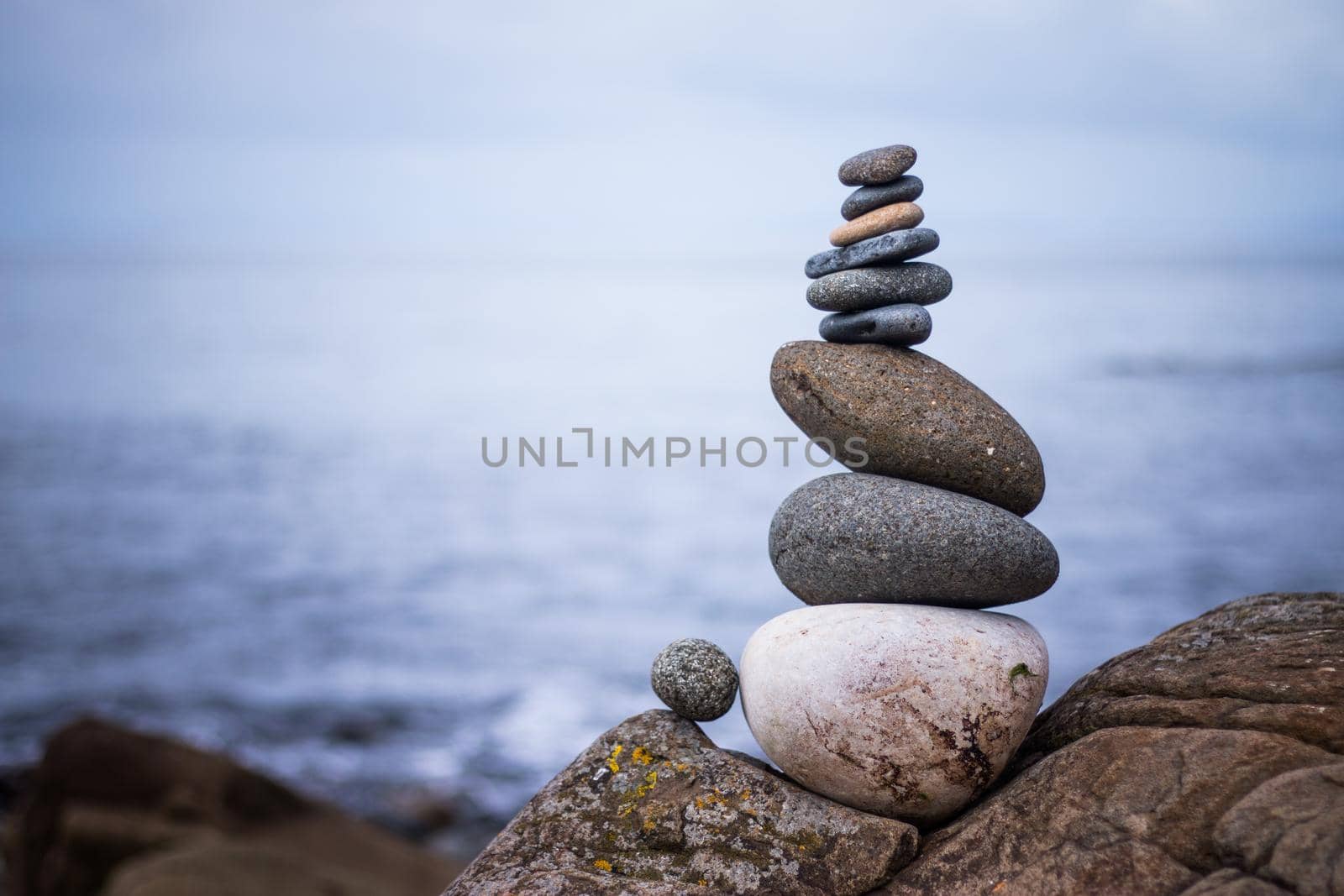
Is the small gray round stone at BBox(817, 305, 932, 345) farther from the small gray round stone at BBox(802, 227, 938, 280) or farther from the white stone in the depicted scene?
the white stone

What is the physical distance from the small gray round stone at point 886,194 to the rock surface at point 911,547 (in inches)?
55.3

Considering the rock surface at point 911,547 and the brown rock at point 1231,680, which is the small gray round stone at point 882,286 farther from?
the brown rock at point 1231,680

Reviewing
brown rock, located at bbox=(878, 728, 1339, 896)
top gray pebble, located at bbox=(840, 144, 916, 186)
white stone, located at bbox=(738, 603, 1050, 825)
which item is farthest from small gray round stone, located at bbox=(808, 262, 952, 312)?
brown rock, located at bbox=(878, 728, 1339, 896)

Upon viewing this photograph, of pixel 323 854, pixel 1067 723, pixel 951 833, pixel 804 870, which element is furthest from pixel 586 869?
pixel 323 854

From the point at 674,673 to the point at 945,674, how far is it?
4.40ft

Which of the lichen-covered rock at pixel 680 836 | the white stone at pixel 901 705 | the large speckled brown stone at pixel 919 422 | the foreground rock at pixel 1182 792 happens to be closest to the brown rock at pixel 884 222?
the large speckled brown stone at pixel 919 422

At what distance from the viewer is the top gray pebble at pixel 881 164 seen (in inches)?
206

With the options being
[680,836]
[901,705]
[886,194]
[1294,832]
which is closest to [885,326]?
[886,194]

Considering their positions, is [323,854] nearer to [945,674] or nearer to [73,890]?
[73,890]

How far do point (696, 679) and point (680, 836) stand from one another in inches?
31.5

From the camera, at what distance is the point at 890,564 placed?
4855 millimetres

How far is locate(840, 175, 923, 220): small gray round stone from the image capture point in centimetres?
530

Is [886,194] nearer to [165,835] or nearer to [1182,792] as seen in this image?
[1182,792]

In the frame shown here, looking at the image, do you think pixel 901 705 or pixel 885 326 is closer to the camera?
pixel 901 705
